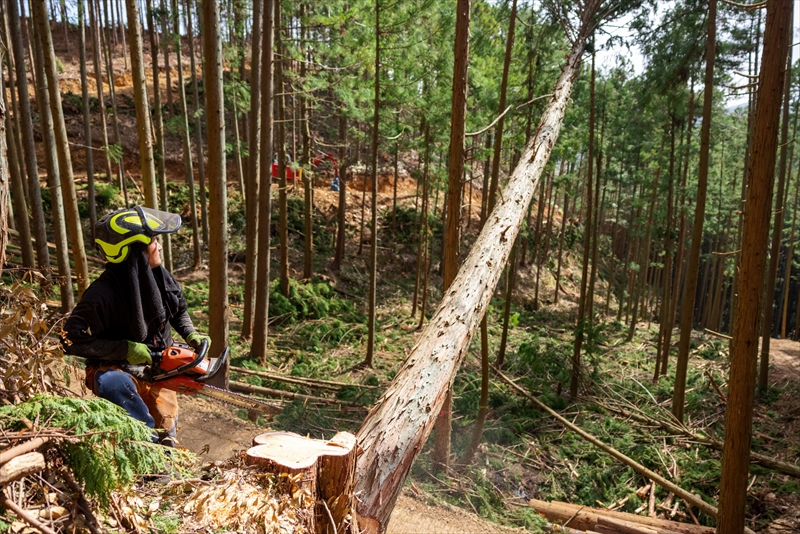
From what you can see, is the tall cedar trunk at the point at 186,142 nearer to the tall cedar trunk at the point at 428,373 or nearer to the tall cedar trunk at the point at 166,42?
the tall cedar trunk at the point at 166,42

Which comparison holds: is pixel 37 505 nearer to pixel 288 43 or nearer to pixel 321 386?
pixel 321 386

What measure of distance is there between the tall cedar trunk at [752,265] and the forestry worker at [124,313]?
4828 mm

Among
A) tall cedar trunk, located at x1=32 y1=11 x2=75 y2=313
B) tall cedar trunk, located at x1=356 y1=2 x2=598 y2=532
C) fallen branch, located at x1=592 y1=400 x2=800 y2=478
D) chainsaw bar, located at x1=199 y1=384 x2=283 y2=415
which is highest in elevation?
tall cedar trunk, located at x1=32 y1=11 x2=75 y2=313

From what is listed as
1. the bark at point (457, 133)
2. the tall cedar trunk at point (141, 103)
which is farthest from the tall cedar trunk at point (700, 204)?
the tall cedar trunk at point (141, 103)

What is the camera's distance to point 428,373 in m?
3.27

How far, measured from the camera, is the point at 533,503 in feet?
22.4

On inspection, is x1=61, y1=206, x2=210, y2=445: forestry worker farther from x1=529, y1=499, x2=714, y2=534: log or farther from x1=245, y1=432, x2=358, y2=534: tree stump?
x1=529, y1=499, x2=714, y2=534: log

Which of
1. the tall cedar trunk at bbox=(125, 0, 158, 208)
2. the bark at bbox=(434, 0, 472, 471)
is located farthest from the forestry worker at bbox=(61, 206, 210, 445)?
the tall cedar trunk at bbox=(125, 0, 158, 208)

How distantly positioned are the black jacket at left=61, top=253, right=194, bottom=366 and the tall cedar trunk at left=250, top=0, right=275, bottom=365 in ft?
22.5

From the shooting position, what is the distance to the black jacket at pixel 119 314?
2965mm

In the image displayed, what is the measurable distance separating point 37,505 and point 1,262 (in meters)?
1.26

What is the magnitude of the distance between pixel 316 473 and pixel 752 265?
14.0 feet

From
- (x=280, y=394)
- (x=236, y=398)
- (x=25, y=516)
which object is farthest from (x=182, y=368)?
(x=280, y=394)

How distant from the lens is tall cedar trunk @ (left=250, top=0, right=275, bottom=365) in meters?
9.26
